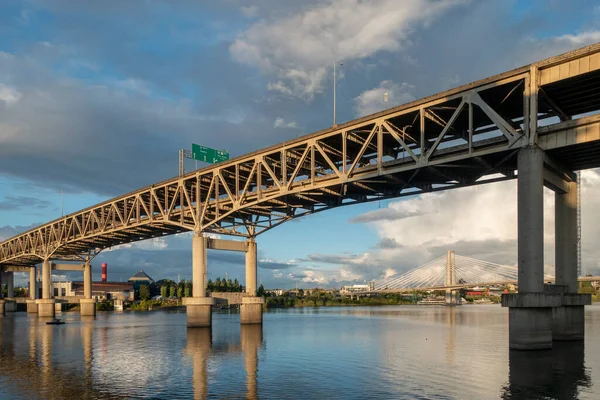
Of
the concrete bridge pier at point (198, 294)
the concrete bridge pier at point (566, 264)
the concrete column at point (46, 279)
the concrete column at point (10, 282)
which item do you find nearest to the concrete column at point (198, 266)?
the concrete bridge pier at point (198, 294)

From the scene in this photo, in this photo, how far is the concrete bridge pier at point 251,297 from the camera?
277ft

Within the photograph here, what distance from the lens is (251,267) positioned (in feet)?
282

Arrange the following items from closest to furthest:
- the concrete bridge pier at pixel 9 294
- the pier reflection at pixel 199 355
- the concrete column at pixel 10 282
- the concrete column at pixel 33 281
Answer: the pier reflection at pixel 199 355 → the concrete column at pixel 33 281 → the concrete bridge pier at pixel 9 294 → the concrete column at pixel 10 282

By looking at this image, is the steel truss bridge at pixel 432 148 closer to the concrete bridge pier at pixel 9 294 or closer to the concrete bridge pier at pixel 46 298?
the concrete bridge pier at pixel 46 298

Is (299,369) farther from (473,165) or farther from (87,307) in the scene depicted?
(87,307)

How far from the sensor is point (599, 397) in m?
31.2

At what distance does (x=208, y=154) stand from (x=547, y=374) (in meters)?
58.2

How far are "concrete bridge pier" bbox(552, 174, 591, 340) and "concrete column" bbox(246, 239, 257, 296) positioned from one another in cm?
4509

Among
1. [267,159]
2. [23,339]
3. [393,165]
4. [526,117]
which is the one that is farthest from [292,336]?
[526,117]

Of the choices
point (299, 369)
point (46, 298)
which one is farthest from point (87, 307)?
point (299, 369)

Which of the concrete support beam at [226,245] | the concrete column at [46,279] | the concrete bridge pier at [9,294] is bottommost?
the concrete bridge pier at [9,294]

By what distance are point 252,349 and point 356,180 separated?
20.9 metres

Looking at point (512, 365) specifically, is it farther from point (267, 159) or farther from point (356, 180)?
point (267, 159)

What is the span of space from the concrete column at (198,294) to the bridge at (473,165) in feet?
0.47
